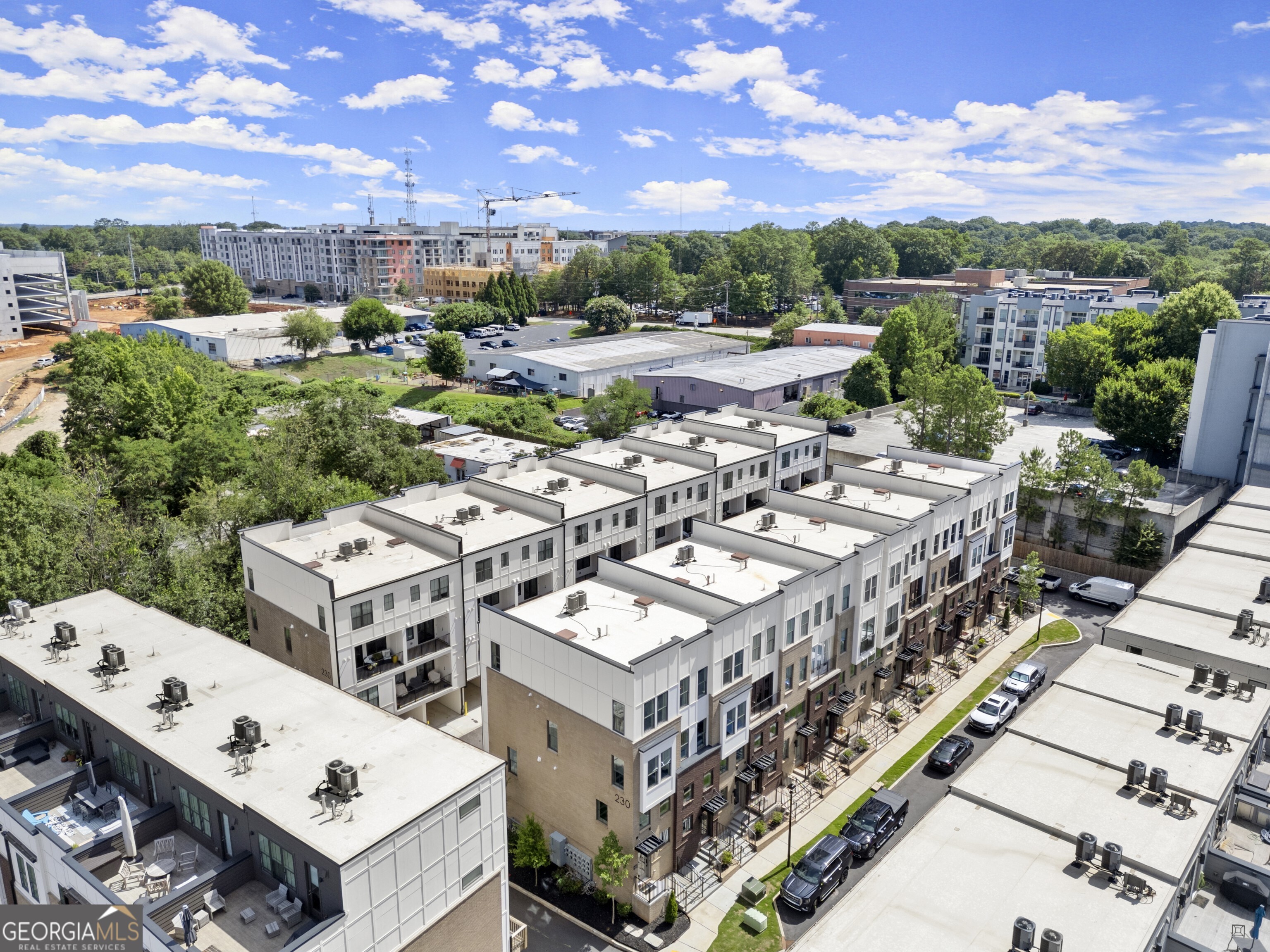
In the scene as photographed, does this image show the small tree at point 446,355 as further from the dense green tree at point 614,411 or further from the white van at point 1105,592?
the white van at point 1105,592

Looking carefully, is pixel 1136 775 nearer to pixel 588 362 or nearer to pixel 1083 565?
pixel 1083 565

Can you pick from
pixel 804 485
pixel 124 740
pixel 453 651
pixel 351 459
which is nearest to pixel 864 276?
pixel 804 485

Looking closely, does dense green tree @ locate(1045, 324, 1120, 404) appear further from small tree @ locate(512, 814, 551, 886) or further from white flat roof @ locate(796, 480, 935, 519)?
small tree @ locate(512, 814, 551, 886)

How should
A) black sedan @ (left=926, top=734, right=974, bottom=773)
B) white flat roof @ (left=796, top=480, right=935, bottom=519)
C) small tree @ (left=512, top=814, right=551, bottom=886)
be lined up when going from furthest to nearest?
white flat roof @ (left=796, top=480, right=935, bottom=519), black sedan @ (left=926, top=734, right=974, bottom=773), small tree @ (left=512, top=814, right=551, bottom=886)

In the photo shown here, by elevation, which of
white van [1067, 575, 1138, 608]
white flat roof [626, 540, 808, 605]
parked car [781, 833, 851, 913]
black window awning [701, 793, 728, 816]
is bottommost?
parked car [781, 833, 851, 913]

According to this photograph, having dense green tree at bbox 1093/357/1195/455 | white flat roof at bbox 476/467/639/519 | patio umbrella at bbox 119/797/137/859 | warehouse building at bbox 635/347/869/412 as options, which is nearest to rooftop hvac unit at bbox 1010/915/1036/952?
patio umbrella at bbox 119/797/137/859

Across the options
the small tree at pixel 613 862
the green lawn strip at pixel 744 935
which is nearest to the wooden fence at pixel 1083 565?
the green lawn strip at pixel 744 935

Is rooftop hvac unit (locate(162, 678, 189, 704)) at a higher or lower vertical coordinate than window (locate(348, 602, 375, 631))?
higher

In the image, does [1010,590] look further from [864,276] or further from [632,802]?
[864,276]
